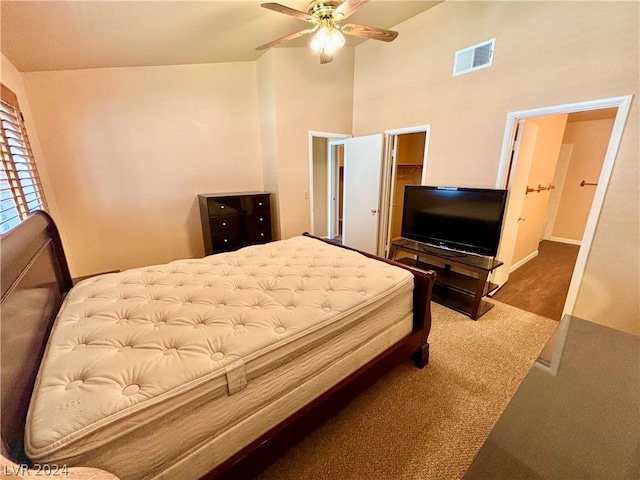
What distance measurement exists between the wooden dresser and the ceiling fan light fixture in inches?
76.9

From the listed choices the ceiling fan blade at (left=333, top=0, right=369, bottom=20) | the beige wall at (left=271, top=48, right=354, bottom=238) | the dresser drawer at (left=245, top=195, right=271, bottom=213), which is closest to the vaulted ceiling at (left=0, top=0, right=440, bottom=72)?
the beige wall at (left=271, top=48, right=354, bottom=238)

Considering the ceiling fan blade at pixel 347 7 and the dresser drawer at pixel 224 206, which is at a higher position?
the ceiling fan blade at pixel 347 7

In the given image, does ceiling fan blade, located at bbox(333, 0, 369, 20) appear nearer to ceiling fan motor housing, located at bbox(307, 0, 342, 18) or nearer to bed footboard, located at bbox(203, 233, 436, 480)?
ceiling fan motor housing, located at bbox(307, 0, 342, 18)

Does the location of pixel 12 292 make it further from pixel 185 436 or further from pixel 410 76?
pixel 410 76

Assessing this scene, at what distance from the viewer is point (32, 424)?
0.71 meters

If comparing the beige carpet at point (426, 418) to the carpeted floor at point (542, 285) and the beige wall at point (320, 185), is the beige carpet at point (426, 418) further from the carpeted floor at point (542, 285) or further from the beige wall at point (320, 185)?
the beige wall at point (320, 185)

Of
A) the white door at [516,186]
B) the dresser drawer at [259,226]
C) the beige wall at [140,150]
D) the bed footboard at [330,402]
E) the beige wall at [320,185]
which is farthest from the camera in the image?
the beige wall at [320,185]

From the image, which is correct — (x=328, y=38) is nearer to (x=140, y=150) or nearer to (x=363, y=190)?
(x=363, y=190)

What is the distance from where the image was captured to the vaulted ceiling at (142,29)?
188cm

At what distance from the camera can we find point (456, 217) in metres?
2.78

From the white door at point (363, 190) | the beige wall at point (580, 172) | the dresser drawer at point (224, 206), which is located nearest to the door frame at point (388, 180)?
the white door at point (363, 190)

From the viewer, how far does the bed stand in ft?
2.53

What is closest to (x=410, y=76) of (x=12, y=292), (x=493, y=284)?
(x=493, y=284)

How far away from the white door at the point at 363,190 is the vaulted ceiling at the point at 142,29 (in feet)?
4.82
